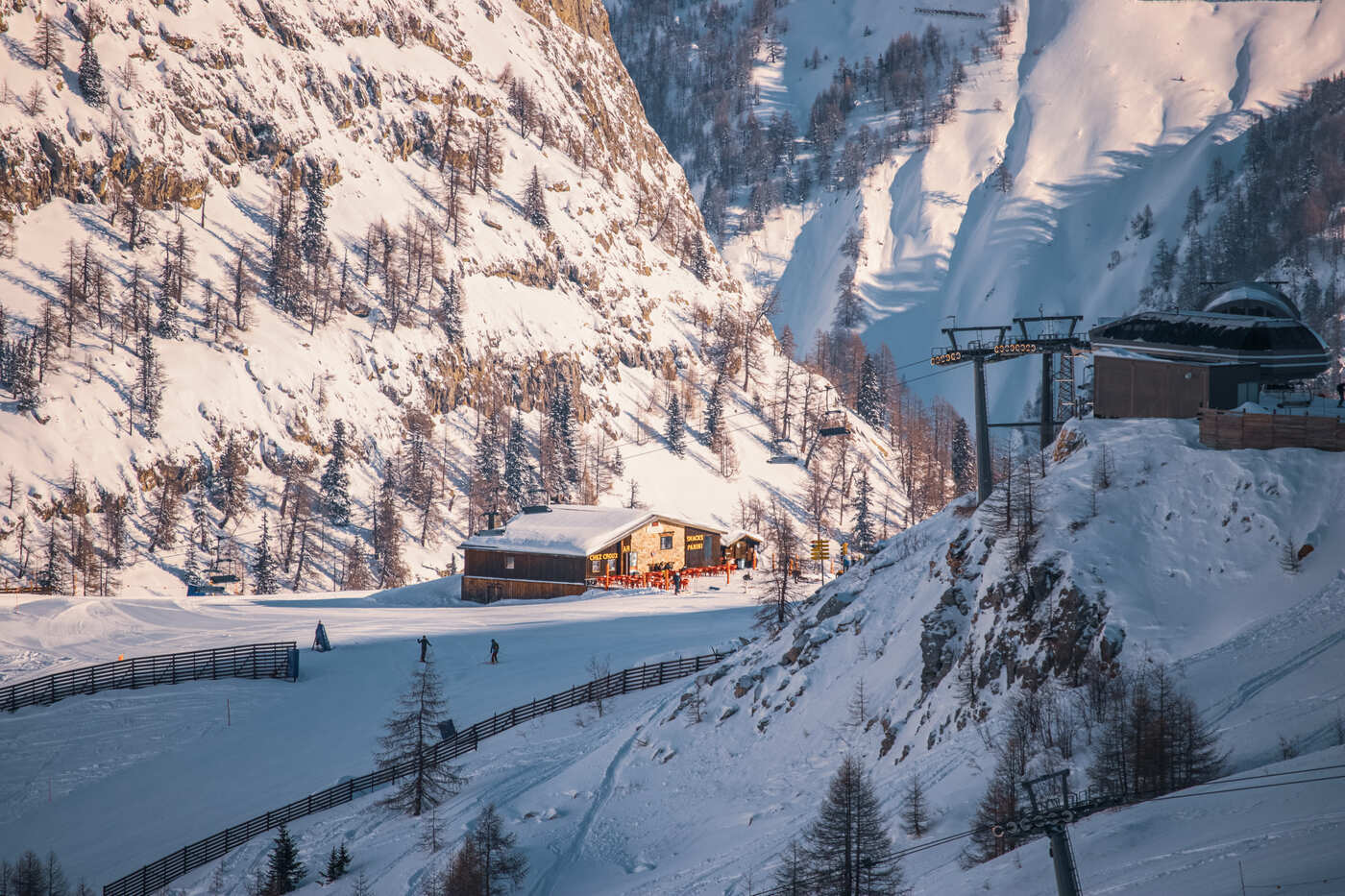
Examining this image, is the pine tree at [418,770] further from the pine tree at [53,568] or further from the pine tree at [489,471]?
the pine tree at [489,471]

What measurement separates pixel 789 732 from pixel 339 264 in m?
83.4

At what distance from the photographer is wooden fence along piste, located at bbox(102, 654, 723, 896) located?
3002cm

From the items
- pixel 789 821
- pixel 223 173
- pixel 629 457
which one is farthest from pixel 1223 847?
pixel 223 173

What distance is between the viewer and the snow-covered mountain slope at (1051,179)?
142m

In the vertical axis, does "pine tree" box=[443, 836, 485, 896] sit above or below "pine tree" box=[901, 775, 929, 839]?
below

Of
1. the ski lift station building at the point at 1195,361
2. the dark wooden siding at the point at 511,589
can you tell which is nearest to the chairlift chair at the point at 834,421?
the dark wooden siding at the point at 511,589

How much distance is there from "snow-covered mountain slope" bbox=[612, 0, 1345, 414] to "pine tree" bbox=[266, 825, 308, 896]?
115185mm

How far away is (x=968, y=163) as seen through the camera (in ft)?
559

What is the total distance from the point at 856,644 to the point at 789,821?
7075 millimetres

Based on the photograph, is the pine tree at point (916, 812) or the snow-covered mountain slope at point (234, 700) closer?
the pine tree at point (916, 812)

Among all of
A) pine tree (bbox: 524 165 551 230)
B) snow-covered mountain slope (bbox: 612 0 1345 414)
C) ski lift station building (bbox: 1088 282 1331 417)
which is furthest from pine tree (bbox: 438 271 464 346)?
ski lift station building (bbox: 1088 282 1331 417)

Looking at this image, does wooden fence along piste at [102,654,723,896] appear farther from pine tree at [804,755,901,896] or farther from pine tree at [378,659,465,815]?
pine tree at [804,755,901,896]

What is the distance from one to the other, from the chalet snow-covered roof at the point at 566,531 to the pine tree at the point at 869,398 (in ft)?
171

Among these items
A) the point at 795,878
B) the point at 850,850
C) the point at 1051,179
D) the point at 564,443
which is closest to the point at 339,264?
the point at 564,443
